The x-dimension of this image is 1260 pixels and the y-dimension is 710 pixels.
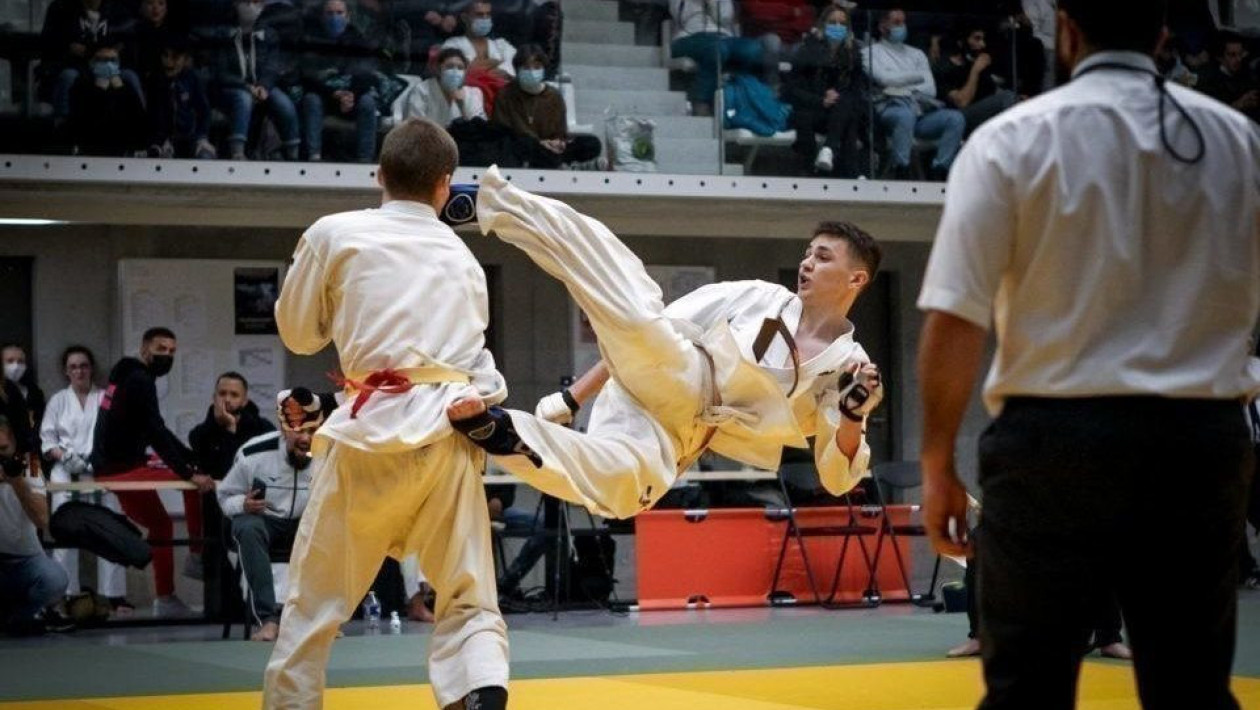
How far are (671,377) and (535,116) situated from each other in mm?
8090

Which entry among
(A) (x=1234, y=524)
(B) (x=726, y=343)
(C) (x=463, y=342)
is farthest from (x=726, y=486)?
(A) (x=1234, y=524)

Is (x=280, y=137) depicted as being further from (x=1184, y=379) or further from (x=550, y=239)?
(x=1184, y=379)

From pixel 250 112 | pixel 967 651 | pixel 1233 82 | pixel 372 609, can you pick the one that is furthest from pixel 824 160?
pixel 967 651

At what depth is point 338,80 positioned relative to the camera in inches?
511

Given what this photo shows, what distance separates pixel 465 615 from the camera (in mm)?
4973

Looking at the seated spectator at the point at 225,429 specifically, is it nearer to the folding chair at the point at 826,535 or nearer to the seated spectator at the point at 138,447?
the seated spectator at the point at 138,447

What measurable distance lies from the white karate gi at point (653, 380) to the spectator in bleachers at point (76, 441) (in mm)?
7365

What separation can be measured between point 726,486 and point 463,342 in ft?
29.5

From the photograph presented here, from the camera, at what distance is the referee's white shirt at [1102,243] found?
2877 mm

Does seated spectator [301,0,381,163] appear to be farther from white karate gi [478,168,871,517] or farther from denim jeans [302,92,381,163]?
white karate gi [478,168,871,517]

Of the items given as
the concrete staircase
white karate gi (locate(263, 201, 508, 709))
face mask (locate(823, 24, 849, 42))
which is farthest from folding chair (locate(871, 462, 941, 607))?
white karate gi (locate(263, 201, 508, 709))

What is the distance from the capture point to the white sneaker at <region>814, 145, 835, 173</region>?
14281 mm

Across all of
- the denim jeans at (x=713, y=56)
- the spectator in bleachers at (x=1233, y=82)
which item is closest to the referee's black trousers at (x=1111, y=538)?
the denim jeans at (x=713, y=56)

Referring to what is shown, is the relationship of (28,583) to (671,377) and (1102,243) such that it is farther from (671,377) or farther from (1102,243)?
(1102,243)
